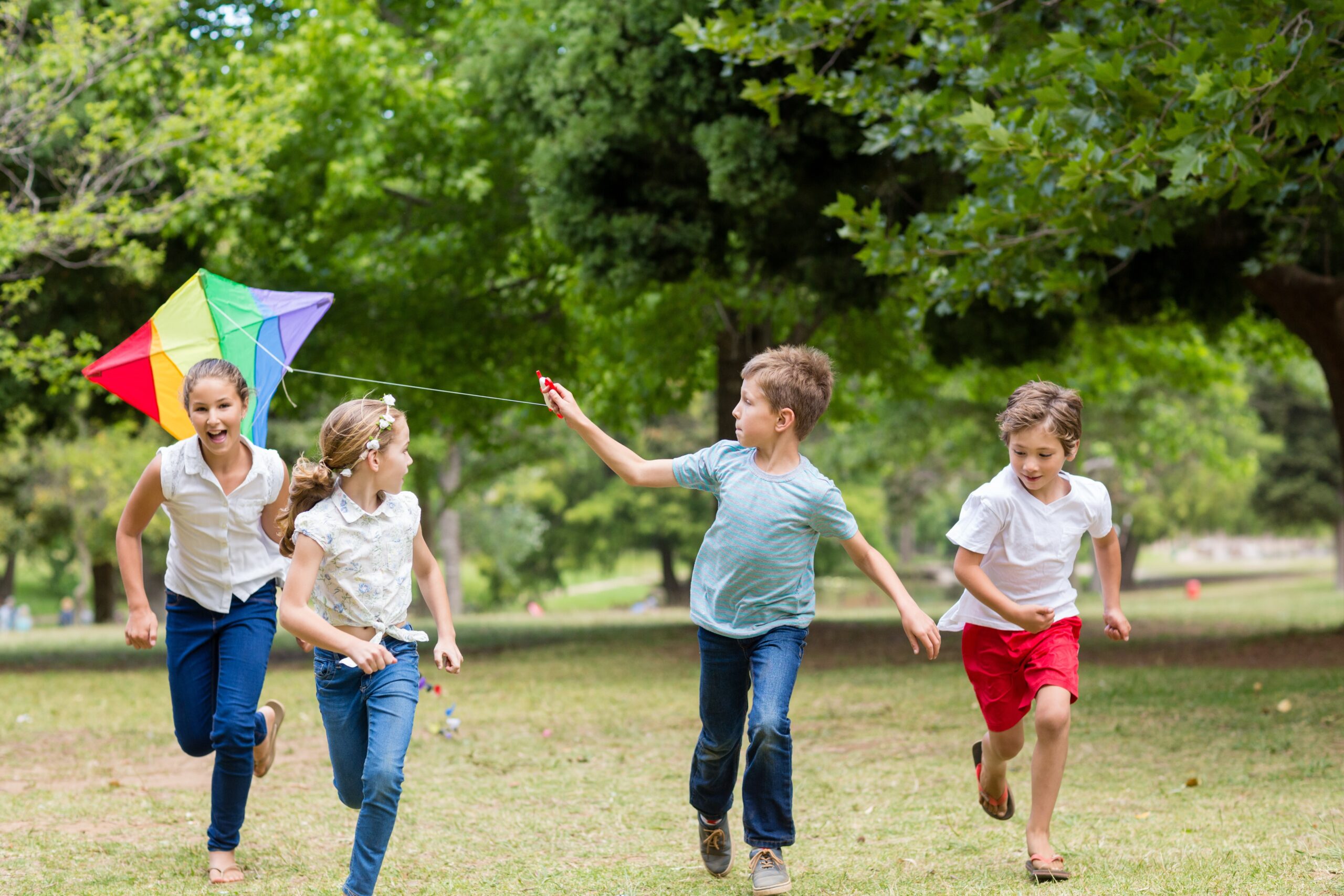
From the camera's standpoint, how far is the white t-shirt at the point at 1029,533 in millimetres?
4523

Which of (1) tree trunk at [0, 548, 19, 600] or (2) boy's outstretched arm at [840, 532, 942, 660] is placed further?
(1) tree trunk at [0, 548, 19, 600]

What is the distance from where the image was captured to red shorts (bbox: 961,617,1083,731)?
4594mm

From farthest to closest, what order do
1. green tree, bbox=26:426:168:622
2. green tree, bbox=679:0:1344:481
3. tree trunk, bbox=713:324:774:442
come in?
green tree, bbox=26:426:168:622 → tree trunk, bbox=713:324:774:442 → green tree, bbox=679:0:1344:481

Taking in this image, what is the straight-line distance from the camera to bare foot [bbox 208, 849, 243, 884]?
476cm

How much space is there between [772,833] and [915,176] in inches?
339

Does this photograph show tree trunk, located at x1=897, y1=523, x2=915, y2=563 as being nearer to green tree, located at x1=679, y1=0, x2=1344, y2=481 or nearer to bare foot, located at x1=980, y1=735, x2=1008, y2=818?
green tree, located at x1=679, y1=0, x2=1344, y2=481

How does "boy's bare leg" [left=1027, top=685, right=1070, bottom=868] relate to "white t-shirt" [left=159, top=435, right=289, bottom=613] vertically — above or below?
below

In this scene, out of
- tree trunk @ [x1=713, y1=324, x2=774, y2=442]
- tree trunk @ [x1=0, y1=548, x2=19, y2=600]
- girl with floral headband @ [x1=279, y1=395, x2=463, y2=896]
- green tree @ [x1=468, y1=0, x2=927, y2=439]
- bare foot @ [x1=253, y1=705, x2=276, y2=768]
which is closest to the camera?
girl with floral headband @ [x1=279, y1=395, x2=463, y2=896]

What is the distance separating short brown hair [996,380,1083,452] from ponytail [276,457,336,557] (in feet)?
7.54

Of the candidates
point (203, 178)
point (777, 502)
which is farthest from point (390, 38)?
point (777, 502)

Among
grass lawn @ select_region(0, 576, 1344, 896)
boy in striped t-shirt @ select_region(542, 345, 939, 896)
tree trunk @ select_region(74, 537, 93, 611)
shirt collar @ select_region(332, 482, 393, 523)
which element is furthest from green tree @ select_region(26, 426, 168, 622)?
boy in striped t-shirt @ select_region(542, 345, 939, 896)

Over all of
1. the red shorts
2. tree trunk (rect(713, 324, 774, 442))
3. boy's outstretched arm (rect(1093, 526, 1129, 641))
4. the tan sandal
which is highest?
tree trunk (rect(713, 324, 774, 442))

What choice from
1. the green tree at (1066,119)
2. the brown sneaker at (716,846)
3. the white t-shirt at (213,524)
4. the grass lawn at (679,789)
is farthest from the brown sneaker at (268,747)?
the green tree at (1066,119)

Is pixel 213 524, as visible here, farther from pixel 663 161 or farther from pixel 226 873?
pixel 663 161
